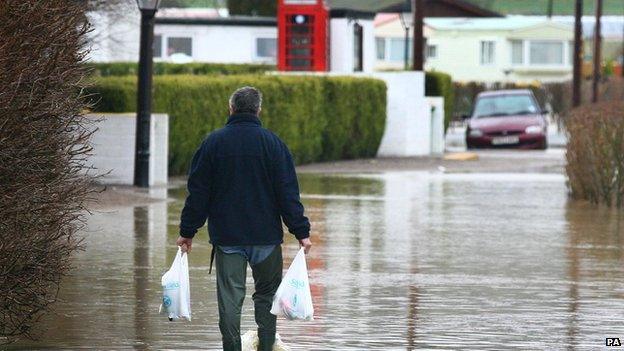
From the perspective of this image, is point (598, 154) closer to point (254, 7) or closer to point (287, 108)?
point (287, 108)

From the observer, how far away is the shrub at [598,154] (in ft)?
67.8

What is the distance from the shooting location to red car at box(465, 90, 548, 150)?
3878 cm

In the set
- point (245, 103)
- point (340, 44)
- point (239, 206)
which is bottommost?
point (340, 44)

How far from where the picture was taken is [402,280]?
13508mm

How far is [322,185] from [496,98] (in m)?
16.6

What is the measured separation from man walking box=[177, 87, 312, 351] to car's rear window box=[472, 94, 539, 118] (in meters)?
31.0

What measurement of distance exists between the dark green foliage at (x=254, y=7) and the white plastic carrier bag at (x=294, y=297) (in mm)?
39846

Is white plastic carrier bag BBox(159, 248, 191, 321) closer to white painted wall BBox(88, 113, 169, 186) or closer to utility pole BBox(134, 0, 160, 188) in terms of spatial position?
utility pole BBox(134, 0, 160, 188)

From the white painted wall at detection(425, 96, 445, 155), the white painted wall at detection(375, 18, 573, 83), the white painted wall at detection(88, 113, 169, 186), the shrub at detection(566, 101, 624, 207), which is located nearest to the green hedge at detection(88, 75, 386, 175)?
the white painted wall at detection(88, 113, 169, 186)

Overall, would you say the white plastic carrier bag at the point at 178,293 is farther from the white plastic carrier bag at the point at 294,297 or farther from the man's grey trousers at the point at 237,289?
the white plastic carrier bag at the point at 294,297

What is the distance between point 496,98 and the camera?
40.9 m

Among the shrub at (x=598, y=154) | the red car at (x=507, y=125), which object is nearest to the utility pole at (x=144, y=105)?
the shrub at (x=598, y=154)

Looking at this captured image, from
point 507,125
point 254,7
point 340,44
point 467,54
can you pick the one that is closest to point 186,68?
point 340,44

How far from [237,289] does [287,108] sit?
1994 cm
